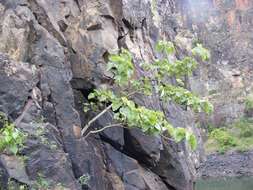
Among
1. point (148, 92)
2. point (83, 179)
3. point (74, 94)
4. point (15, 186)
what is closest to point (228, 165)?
point (74, 94)

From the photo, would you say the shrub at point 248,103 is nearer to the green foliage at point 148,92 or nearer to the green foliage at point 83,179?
the green foliage at point 148,92

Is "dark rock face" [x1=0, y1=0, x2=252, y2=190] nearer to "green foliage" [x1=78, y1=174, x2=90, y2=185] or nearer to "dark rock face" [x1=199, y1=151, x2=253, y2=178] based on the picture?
"green foliage" [x1=78, y1=174, x2=90, y2=185]

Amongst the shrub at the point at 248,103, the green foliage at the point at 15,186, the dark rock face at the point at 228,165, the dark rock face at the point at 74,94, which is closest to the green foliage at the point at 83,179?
the dark rock face at the point at 74,94

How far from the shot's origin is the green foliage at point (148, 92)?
10.8 metres

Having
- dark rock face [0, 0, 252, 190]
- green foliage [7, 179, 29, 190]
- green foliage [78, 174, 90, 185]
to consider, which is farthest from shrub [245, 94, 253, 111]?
green foliage [7, 179, 29, 190]

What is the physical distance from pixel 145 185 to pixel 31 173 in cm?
480

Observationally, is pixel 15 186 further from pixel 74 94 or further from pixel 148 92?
pixel 74 94

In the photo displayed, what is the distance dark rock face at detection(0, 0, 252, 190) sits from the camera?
37.4 ft

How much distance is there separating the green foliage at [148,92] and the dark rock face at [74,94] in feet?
3.17

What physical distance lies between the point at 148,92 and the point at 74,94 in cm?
245

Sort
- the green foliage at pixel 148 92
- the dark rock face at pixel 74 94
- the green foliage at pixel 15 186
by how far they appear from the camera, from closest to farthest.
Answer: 1. the green foliage at pixel 15 186
2. the green foliage at pixel 148 92
3. the dark rock face at pixel 74 94

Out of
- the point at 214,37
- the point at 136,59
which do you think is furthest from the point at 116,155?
the point at 214,37

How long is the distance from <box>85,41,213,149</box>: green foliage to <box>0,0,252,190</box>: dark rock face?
0.97 m

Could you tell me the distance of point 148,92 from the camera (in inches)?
Result: 512
